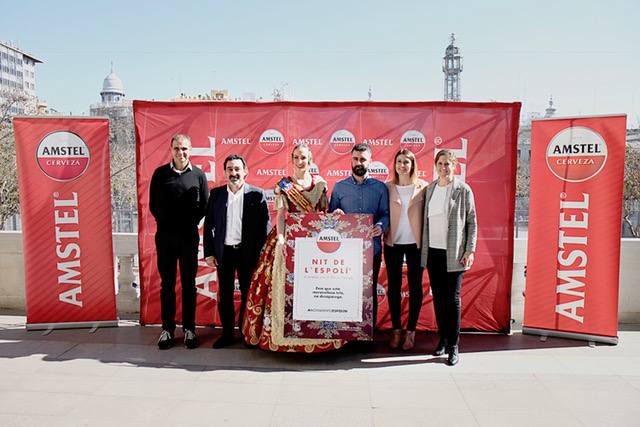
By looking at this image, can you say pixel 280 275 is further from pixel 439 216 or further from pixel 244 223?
pixel 439 216

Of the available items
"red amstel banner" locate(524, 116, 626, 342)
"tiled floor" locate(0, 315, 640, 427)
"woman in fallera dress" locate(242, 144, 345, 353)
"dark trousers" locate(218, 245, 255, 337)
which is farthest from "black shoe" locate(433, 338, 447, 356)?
"dark trousers" locate(218, 245, 255, 337)

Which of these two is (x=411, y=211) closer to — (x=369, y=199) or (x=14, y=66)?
(x=369, y=199)

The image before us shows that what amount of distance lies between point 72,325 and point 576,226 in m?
4.33

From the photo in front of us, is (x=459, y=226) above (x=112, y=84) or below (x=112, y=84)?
below

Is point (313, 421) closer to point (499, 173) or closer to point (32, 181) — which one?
point (499, 173)

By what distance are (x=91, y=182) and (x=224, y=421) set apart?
258 centimetres

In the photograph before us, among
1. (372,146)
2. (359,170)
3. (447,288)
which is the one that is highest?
(372,146)

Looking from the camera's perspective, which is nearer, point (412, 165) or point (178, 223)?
point (412, 165)

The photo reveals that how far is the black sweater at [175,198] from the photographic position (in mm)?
3758

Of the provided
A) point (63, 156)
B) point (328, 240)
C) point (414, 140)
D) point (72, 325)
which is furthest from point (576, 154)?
point (72, 325)

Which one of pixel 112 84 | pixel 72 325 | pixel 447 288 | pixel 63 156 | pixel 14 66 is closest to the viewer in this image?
pixel 447 288

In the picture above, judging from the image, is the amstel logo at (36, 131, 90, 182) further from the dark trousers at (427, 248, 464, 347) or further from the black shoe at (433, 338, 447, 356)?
the black shoe at (433, 338, 447, 356)

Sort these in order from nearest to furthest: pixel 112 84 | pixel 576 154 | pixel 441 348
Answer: pixel 441 348
pixel 576 154
pixel 112 84

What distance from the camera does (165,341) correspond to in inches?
152
